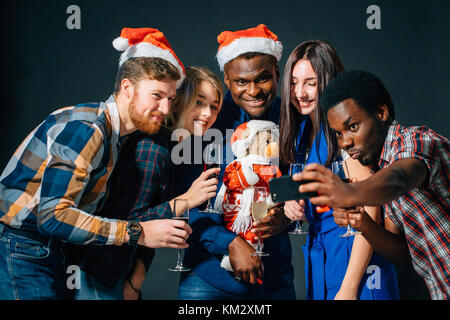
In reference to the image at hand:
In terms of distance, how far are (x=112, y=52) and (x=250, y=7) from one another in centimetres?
112

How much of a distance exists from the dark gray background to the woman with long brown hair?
1260mm

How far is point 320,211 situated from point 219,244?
1.74ft

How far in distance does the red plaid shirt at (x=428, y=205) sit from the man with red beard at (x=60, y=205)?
1.02 m

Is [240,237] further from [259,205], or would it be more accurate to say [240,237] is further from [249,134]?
[249,134]

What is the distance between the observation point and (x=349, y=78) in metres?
2.07

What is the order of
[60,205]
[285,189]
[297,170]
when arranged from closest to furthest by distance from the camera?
[285,189] → [60,205] → [297,170]

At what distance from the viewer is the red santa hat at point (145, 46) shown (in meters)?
2.67

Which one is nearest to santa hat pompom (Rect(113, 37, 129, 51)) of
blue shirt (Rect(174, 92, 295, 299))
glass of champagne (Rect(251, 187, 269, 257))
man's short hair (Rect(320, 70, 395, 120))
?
blue shirt (Rect(174, 92, 295, 299))

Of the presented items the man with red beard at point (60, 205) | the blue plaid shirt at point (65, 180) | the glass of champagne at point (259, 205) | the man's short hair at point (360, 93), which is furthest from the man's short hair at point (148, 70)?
the man's short hair at point (360, 93)

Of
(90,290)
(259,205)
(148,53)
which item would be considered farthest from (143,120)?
(90,290)

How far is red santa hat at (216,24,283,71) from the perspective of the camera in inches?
105

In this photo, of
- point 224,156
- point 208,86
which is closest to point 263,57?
point 208,86

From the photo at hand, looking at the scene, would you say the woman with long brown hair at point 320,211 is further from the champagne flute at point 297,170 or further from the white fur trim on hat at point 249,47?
the white fur trim on hat at point 249,47

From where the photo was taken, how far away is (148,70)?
103 inches
